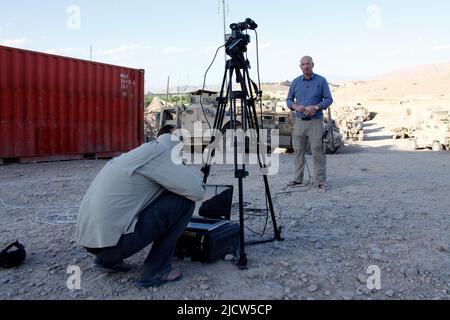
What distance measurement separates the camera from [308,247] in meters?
4.32

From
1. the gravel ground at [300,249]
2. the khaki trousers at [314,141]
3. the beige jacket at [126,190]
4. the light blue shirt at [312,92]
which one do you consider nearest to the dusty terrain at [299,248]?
the gravel ground at [300,249]

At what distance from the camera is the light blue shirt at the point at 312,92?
22.7 ft

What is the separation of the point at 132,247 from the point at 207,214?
1158 millimetres

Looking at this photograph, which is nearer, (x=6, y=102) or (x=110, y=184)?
(x=110, y=184)

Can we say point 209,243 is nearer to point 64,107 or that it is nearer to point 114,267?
point 114,267

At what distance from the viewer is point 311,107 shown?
6.80 metres

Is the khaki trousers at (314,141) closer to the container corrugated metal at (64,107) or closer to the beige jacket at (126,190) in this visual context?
the beige jacket at (126,190)

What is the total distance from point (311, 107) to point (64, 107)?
6.41 metres

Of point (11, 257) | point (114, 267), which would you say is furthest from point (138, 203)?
point (11, 257)

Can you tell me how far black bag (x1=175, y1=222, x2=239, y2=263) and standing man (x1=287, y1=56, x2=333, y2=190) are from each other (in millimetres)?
3421

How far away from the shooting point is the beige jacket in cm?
312

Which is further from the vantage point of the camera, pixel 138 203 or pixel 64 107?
pixel 64 107

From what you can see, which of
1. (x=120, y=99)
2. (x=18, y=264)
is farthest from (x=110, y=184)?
(x=120, y=99)
